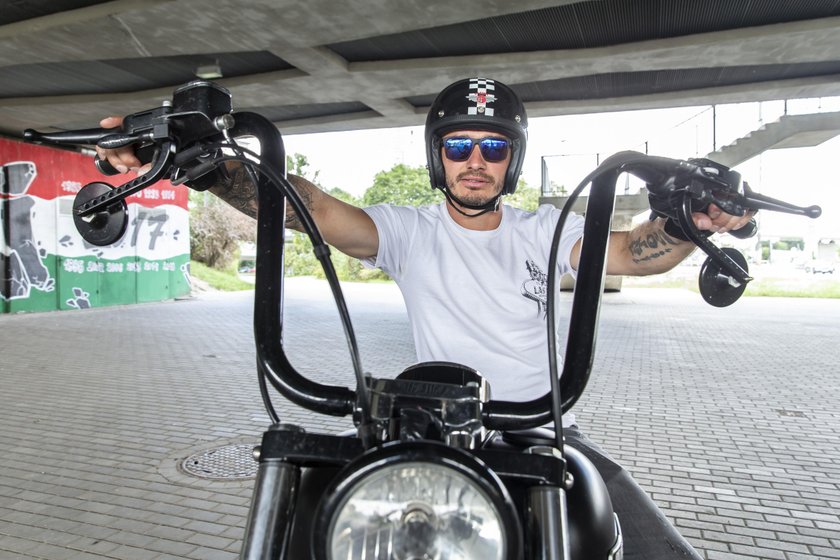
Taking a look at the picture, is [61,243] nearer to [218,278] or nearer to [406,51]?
[406,51]

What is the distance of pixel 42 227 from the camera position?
16.2 meters

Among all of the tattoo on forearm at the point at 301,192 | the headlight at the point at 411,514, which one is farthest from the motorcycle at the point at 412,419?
the tattoo on forearm at the point at 301,192

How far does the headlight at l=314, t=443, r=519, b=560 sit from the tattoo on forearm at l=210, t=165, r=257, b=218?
46.5 inches

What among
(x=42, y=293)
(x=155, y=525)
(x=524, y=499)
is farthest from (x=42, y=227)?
(x=524, y=499)

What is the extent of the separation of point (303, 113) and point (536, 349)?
48.8ft

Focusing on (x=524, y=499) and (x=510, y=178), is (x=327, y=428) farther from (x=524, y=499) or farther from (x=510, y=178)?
(x=524, y=499)

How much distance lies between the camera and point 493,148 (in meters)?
2.27

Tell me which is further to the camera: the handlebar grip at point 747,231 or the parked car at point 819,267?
the parked car at point 819,267

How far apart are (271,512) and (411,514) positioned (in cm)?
33

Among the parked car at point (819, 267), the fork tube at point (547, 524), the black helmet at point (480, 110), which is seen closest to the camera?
the fork tube at point (547, 524)

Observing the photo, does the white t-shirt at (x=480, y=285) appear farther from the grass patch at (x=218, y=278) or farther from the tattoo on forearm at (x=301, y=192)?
the grass patch at (x=218, y=278)

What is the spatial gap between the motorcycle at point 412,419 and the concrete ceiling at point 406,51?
779 centimetres

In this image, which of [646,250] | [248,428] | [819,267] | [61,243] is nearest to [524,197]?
[819,267]

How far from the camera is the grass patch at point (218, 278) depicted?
29.3 meters
